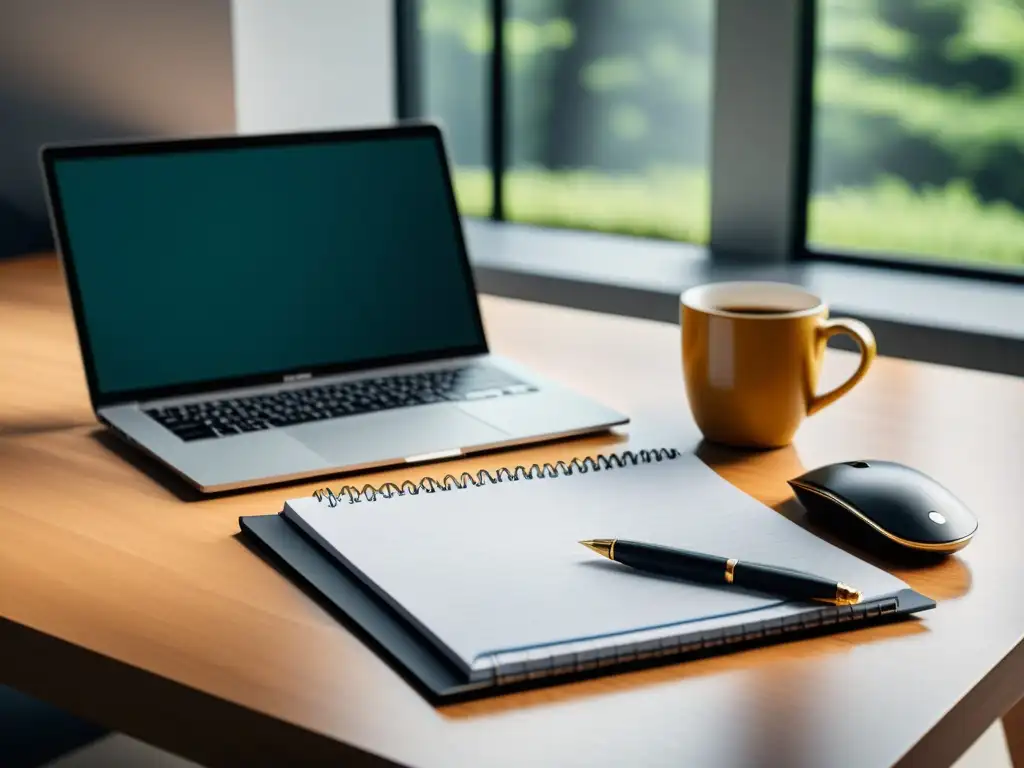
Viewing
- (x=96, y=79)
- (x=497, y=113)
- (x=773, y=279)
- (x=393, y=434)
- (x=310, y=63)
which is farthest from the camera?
(x=497, y=113)

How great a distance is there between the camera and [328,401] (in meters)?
1.06

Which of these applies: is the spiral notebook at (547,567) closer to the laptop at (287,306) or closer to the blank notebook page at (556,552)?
the blank notebook page at (556,552)

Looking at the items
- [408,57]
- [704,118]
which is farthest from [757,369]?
[408,57]

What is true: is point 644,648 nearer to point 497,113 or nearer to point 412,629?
point 412,629

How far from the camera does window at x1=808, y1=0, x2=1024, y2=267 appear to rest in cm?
247

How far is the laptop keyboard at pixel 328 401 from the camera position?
101 centimetres

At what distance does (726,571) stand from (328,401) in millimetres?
427

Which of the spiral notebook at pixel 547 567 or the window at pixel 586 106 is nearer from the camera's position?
the spiral notebook at pixel 547 567

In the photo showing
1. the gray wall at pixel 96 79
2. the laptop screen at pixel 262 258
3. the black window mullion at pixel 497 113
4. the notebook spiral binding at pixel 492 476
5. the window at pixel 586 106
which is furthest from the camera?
the black window mullion at pixel 497 113

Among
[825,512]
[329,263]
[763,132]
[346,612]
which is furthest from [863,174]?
[346,612]

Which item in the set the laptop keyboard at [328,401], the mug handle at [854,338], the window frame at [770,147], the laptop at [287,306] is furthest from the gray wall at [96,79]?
the mug handle at [854,338]

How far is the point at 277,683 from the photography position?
0.65 meters

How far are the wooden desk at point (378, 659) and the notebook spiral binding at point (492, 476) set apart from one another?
0.04m

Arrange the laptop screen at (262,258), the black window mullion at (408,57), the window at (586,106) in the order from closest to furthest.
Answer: the laptop screen at (262,258)
the window at (586,106)
the black window mullion at (408,57)
